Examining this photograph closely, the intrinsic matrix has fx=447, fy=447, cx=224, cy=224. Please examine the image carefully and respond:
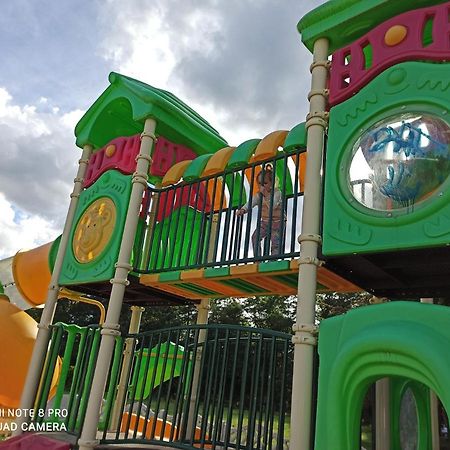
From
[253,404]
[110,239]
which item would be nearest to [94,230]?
[110,239]

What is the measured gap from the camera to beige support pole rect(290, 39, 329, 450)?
3283 millimetres

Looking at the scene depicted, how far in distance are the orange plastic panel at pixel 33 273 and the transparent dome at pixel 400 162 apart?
18.5 ft

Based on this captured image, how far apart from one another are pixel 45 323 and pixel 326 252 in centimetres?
422

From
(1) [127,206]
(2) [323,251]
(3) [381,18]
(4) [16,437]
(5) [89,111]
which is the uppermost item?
(5) [89,111]

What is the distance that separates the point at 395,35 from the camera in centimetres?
377

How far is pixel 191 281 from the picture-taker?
16.9 feet

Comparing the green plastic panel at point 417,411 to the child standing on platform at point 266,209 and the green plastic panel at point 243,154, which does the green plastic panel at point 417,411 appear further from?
the green plastic panel at point 243,154

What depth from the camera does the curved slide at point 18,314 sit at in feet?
20.3

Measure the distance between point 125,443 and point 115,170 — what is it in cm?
345

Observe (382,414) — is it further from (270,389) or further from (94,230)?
(94,230)

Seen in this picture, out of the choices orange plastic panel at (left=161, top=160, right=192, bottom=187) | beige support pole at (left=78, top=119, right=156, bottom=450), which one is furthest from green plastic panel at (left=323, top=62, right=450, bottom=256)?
beige support pole at (left=78, top=119, right=156, bottom=450)

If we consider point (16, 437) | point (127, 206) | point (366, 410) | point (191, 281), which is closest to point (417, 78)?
point (191, 281)

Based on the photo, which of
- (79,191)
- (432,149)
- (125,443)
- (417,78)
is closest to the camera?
(432,149)

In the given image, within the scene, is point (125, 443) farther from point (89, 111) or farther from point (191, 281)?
point (89, 111)
